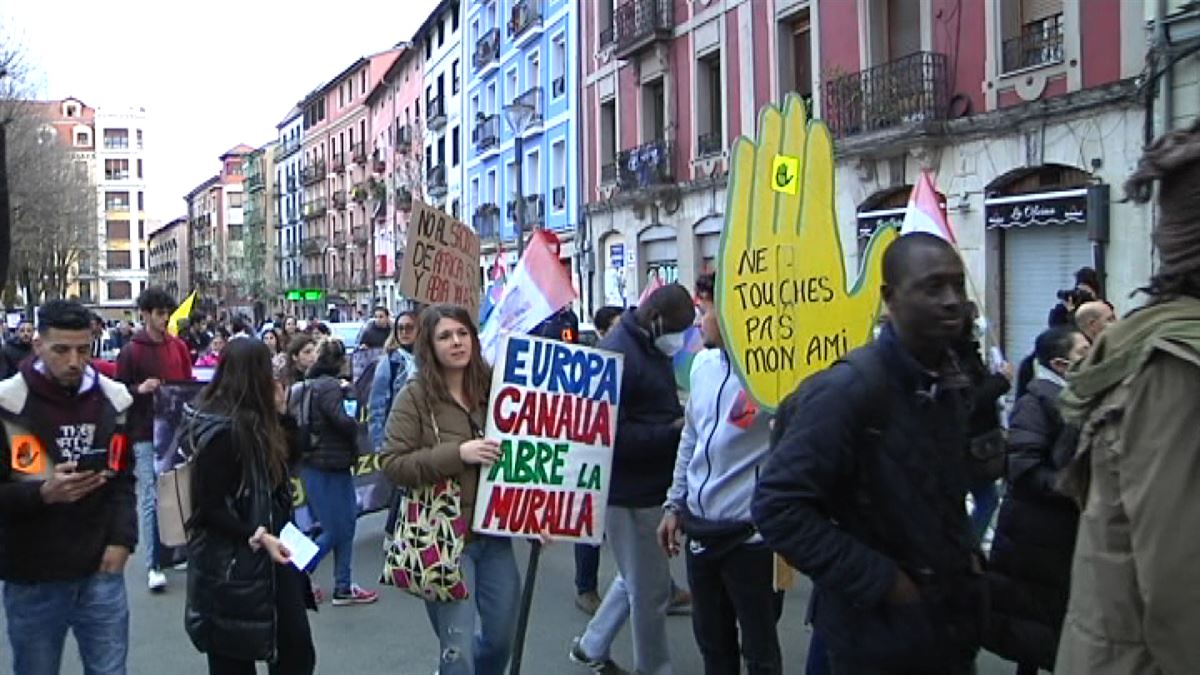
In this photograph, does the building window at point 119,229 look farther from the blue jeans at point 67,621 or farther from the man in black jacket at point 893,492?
the man in black jacket at point 893,492

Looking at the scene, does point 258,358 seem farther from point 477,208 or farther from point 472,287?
point 477,208

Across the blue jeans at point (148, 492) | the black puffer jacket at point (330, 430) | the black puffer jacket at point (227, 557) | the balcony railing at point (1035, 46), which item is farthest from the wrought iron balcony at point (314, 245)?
the black puffer jacket at point (227, 557)

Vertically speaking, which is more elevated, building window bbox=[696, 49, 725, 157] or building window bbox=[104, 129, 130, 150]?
building window bbox=[104, 129, 130, 150]

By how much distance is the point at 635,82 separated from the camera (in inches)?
1077

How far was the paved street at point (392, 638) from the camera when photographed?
6102mm

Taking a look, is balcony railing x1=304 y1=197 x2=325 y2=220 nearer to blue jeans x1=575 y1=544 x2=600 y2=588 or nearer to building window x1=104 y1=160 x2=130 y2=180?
building window x1=104 y1=160 x2=130 y2=180

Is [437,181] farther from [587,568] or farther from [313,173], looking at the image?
[587,568]

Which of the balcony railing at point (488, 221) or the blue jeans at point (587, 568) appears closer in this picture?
the blue jeans at point (587, 568)

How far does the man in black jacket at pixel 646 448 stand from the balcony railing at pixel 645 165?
20.1 meters

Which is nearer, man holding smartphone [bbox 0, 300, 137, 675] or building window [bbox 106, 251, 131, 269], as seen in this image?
man holding smartphone [bbox 0, 300, 137, 675]

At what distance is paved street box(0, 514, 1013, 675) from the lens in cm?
610

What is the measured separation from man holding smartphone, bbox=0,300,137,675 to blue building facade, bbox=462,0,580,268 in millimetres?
22380

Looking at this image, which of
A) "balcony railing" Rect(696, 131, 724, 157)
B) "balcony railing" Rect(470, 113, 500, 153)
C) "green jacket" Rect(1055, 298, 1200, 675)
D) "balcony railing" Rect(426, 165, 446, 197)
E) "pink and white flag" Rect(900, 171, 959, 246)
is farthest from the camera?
"balcony railing" Rect(426, 165, 446, 197)

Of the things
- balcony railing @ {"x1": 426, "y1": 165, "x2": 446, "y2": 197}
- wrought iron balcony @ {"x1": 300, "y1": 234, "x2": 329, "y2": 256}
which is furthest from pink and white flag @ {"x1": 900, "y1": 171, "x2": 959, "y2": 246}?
wrought iron balcony @ {"x1": 300, "y1": 234, "x2": 329, "y2": 256}
